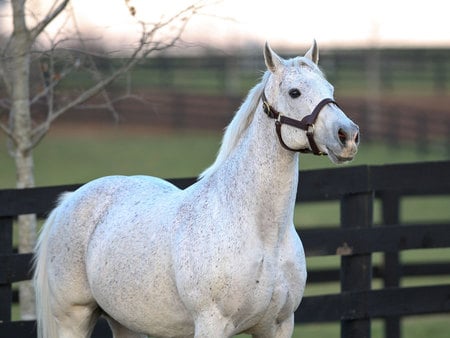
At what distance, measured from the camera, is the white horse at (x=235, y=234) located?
15.4 feet

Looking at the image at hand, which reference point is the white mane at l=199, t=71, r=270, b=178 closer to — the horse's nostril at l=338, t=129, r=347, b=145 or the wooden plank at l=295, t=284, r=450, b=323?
the horse's nostril at l=338, t=129, r=347, b=145

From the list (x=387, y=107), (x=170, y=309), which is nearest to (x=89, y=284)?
(x=170, y=309)

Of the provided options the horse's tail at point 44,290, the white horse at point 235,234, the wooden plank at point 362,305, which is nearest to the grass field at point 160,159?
the wooden plank at point 362,305

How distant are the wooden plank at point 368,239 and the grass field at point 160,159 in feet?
16.2

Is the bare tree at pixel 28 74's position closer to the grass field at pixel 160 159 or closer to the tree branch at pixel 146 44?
the tree branch at pixel 146 44

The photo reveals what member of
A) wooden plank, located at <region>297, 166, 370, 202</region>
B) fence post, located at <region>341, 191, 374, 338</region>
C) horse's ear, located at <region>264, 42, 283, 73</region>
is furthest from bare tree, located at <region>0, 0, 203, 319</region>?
horse's ear, located at <region>264, 42, 283, 73</region>

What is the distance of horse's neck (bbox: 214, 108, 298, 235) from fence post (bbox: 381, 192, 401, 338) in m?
3.21

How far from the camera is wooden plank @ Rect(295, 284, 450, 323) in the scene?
6508mm

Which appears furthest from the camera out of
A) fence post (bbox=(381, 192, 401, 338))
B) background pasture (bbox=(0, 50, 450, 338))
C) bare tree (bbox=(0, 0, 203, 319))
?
background pasture (bbox=(0, 50, 450, 338))

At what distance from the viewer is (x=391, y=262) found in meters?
8.04

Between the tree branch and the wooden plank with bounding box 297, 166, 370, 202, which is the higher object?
the tree branch

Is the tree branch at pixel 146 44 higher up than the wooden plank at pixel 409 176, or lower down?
higher up

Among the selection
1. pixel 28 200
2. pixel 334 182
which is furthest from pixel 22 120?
pixel 334 182

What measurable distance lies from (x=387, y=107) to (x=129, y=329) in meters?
25.5
